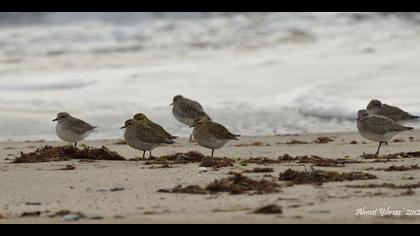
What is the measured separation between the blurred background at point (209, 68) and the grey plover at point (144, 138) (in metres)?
2.55

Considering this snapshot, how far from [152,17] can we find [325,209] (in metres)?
23.4

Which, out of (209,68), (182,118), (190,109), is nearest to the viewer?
(190,109)

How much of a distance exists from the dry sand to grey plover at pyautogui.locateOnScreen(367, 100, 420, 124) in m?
2.56

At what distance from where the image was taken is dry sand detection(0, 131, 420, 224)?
7023mm

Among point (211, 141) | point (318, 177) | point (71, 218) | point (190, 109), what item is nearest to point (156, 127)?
point (211, 141)

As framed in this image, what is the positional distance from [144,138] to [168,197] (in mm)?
3581

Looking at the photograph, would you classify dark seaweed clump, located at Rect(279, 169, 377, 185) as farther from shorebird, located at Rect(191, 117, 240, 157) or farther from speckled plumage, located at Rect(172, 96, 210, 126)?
speckled plumage, located at Rect(172, 96, 210, 126)

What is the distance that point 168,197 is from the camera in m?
7.95

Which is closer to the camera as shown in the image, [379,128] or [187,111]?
[379,128]

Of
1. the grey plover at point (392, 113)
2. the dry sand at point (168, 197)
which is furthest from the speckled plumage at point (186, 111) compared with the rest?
the dry sand at point (168, 197)

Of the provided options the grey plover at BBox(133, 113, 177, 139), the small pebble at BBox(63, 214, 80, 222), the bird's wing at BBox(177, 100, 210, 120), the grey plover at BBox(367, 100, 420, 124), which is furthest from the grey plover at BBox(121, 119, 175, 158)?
the small pebble at BBox(63, 214, 80, 222)

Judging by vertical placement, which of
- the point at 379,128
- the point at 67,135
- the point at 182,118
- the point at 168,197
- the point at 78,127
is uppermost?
the point at 182,118

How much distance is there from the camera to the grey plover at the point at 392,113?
→ 1338 centimetres

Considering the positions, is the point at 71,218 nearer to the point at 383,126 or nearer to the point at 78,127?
the point at 78,127
